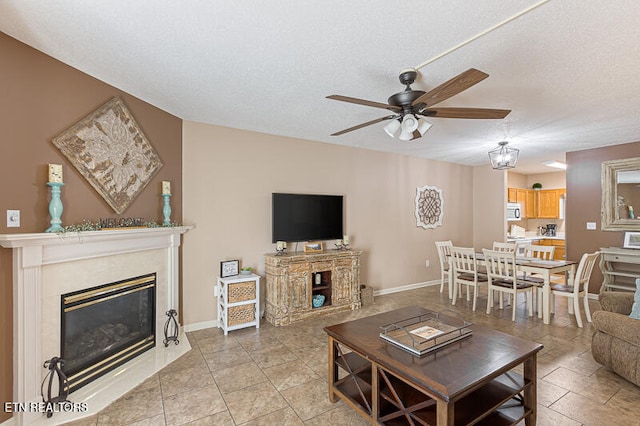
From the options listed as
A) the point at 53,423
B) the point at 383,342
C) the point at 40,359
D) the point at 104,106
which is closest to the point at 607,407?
the point at 383,342

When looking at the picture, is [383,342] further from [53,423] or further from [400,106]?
[53,423]

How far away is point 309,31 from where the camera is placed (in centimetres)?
191

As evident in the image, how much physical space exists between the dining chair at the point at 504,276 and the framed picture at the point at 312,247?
92.2 inches

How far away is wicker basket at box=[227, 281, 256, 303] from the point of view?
11.8ft

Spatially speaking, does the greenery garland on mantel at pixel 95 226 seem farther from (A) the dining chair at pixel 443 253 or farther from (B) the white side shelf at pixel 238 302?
(A) the dining chair at pixel 443 253

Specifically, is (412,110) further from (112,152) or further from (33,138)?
(33,138)

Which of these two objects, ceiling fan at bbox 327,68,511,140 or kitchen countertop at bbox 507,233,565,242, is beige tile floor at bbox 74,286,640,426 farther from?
kitchen countertop at bbox 507,233,565,242

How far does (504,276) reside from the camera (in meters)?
4.14

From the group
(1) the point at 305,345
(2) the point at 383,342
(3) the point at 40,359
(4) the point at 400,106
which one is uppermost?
(4) the point at 400,106

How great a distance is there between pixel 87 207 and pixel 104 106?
898 millimetres

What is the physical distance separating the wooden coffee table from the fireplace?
1985 mm

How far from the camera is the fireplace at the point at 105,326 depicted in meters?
2.38

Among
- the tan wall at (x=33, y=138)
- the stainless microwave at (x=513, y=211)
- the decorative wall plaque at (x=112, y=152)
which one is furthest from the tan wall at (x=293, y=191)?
the stainless microwave at (x=513, y=211)

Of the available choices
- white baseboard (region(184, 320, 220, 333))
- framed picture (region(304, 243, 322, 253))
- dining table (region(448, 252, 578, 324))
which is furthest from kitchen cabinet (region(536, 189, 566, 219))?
white baseboard (region(184, 320, 220, 333))
